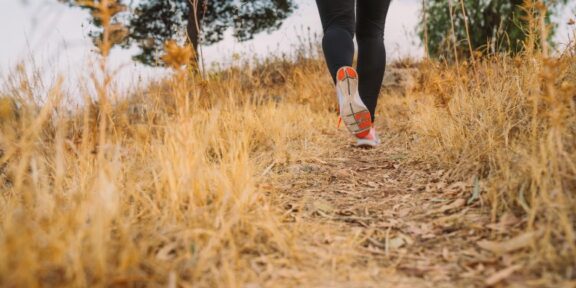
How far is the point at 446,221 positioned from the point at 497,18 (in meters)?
5.31

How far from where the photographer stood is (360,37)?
1.91 metres

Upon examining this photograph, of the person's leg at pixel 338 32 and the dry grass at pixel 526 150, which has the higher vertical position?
the person's leg at pixel 338 32

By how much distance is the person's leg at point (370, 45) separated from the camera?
182 cm

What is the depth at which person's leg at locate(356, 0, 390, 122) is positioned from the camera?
1.82 metres

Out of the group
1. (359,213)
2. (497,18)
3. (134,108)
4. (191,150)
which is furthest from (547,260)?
(497,18)

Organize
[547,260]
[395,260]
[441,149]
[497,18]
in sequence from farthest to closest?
[497,18] < [441,149] < [395,260] < [547,260]

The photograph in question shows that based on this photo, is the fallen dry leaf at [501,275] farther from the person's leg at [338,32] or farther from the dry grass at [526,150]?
the person's leg at [338,32]

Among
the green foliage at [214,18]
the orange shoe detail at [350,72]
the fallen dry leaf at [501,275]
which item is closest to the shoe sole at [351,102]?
the orange shoe detail at [350,72]

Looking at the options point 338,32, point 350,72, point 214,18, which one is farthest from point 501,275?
point 214,18

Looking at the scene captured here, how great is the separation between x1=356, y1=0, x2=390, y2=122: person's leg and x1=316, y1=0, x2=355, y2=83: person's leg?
0.17 metres

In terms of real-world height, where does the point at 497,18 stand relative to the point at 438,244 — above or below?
above

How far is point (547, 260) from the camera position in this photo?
744mm

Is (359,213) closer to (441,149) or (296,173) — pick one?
(296,173)

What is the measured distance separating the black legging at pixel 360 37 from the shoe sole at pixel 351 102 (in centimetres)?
6
